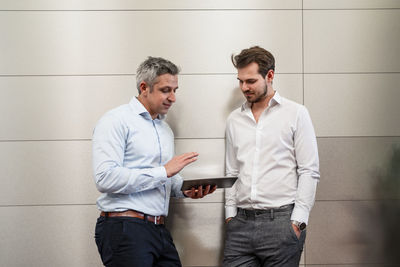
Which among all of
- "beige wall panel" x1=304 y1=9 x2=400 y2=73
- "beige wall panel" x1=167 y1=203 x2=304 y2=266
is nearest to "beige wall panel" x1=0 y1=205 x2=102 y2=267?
"beige wall panel" x1=167 y1=203 x2=304 y2=266

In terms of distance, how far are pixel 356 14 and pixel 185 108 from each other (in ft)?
3.99

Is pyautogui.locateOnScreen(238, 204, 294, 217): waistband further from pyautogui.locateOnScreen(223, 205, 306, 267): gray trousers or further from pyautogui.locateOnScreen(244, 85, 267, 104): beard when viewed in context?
pyautogui.locateOnScreen(244, 85, 267, 104): beard

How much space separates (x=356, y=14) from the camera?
8.46 feet

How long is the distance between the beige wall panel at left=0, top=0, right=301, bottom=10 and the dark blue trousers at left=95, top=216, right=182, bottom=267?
1309 millimetres

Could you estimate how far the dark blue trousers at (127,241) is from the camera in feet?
6.37

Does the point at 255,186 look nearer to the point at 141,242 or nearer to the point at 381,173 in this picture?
the point at 141,242

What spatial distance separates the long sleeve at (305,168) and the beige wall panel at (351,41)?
0.54 meters

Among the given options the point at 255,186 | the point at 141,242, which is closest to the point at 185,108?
the point at 255,186

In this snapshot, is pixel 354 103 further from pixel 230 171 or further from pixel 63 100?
pixel 63 100

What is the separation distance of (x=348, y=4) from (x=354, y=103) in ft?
2.03

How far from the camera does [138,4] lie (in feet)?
8.34

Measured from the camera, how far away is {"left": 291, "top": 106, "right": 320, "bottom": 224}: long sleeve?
2.08 metres

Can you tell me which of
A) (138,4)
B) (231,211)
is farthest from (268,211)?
(138,4)

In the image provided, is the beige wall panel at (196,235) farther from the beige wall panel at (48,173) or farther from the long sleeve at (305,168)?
the long sleeve at (305,168)
